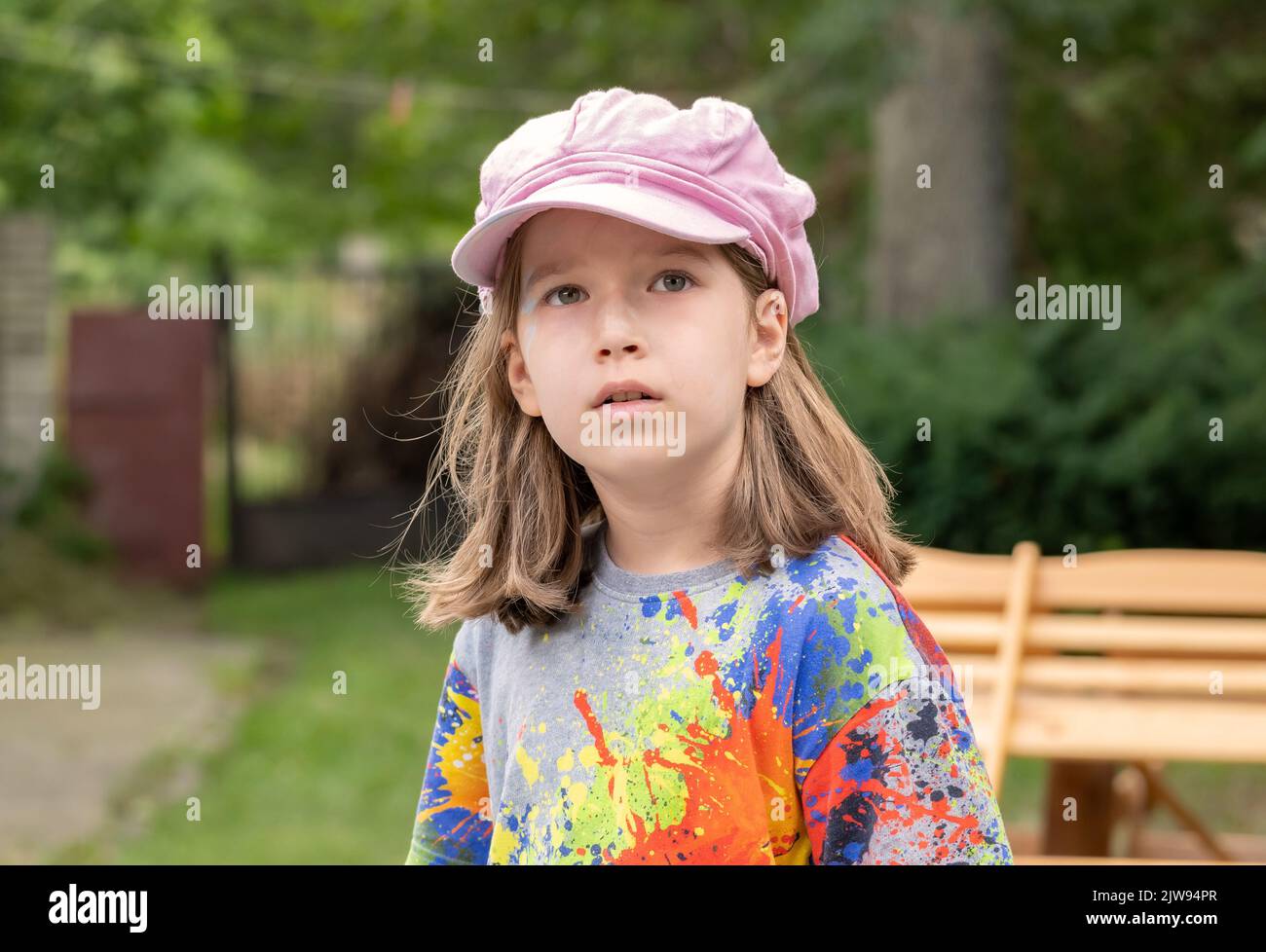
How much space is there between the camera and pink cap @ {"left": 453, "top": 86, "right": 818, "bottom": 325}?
1.52 metres

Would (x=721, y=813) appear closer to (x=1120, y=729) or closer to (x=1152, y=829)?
(x=1120, y=729)

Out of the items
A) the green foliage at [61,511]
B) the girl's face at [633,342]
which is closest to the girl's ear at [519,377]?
the girl's face at [633,342]

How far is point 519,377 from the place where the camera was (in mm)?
1732

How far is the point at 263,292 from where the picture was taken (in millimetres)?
11117

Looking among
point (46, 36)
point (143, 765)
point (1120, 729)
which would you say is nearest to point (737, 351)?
A: point (1120, 729)

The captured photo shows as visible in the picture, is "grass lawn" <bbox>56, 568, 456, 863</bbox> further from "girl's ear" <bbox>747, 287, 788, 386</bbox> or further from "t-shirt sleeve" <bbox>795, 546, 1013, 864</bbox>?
"t-shirt sleeve" <bbox>795, 546, 1013, 864</bbox>

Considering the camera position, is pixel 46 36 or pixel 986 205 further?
pixel 46 36

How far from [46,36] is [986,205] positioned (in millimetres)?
5058

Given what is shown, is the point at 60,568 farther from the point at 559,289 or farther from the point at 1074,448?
the point at 559,289

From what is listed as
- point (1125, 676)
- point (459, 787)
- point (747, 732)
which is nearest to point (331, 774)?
point (1125, 676)

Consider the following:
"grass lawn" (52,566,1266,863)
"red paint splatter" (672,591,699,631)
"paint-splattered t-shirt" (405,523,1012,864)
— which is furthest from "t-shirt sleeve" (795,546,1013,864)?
"grass lawn" (52,566,1266,863)

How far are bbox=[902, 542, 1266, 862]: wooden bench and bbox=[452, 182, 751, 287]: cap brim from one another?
182 centimetres

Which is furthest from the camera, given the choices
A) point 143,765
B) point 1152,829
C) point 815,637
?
point 143,765

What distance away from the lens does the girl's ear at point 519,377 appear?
5.65ft
